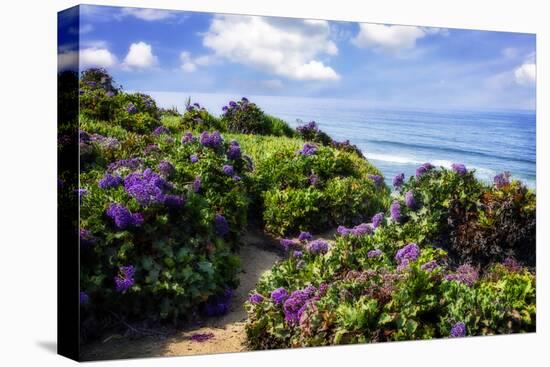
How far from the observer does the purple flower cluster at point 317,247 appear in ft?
24.1

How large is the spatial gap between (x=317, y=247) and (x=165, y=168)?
1.46m

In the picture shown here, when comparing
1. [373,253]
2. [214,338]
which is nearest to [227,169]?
[373,253]

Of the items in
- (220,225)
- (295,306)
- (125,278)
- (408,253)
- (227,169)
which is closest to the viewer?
(125,278)

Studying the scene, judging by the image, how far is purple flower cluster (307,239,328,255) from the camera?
7359 mm

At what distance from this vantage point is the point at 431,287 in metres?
6.88

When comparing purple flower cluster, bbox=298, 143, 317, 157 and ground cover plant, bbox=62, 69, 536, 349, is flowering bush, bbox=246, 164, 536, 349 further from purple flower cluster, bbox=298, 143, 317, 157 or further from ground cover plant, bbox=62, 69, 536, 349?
purple flower cluster, bbox=298, 143, 317, 157

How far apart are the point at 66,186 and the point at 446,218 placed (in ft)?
11.7

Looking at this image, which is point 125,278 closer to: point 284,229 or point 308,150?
point 284,229

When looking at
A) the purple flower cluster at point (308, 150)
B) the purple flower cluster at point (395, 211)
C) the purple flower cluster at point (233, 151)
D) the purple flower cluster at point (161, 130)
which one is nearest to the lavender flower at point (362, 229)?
the purple flower cluster at point (395, 211)

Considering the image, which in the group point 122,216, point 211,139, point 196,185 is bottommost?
point 122,216

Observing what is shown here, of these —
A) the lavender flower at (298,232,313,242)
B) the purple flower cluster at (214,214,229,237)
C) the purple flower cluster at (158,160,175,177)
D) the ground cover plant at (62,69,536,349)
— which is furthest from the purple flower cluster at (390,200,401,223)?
the purple flower cluster at (158,160,175,177)

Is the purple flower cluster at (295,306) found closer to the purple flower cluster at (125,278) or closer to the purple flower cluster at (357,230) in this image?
the purple flower cluster at (357,230)

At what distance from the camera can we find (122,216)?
6480 mm

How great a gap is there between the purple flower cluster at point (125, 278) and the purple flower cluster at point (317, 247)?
164 centimetres
